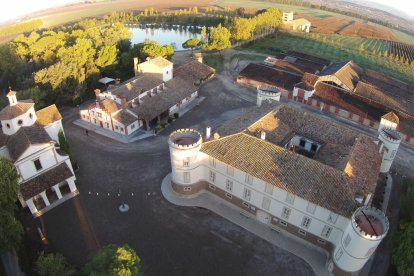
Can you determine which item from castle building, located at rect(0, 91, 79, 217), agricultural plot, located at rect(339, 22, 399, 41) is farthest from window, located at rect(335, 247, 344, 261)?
agricultural plot, located at rect(339, 22, 399, 41)

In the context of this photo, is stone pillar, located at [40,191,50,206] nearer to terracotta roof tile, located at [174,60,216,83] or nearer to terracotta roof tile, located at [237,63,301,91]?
terracotta roof tile, located at [174,60,216,83]

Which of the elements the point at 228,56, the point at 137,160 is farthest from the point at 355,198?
the point at 228,56

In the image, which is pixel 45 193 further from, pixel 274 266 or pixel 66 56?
pixel 66 56

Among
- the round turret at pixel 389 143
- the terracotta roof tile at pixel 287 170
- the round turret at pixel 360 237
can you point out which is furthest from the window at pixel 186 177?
the round turret at pixel 389 143

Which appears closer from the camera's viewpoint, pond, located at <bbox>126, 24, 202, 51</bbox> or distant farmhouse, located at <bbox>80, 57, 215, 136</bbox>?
distant farmhouse, located at <bbox>80, 57, 215, 136</bbox>

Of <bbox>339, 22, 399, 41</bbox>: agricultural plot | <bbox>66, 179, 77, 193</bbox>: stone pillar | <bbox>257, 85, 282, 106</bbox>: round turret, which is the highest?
<bbox>257, 85, 282, 106</bbox>: round turret

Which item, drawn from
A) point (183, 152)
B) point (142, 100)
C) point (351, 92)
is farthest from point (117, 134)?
point (351, 92)
